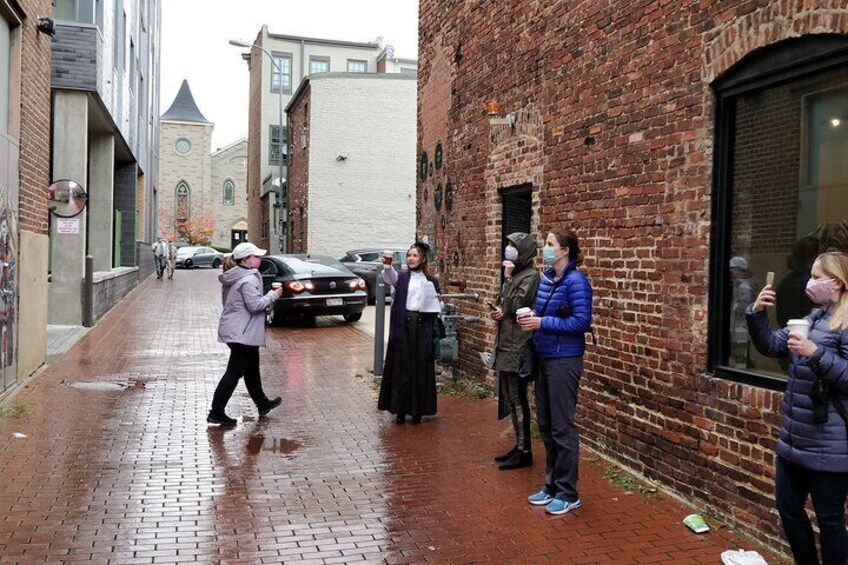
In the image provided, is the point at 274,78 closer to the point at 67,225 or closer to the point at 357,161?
the point at 357,161

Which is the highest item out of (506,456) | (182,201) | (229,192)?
(229,192)

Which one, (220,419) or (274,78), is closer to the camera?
(220,419)

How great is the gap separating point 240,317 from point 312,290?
28.9ft

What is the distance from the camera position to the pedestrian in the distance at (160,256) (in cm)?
3453

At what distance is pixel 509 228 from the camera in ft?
28.8

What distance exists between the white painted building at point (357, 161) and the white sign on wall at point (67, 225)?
58.5 ft

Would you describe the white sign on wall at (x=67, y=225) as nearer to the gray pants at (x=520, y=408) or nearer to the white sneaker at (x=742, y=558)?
the gray pants at (x=520, y=408)

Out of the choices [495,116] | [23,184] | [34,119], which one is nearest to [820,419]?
[495,116]

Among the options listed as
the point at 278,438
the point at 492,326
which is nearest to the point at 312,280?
the point at 492,326

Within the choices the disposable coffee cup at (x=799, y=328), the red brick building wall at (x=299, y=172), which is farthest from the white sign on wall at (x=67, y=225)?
the red brick building wall at (x=299, y=172)

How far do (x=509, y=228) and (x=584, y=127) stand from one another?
2182 millimetres

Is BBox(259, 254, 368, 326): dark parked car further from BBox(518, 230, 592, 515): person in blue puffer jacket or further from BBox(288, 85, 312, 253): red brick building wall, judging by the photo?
BBox(288, 85, 312, 253): red brick building wall

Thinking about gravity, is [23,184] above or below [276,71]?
below

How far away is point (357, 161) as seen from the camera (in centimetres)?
3231
